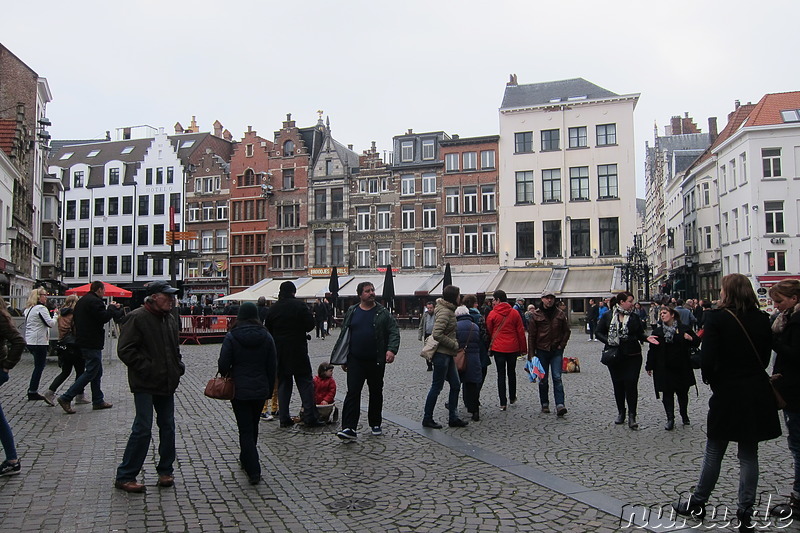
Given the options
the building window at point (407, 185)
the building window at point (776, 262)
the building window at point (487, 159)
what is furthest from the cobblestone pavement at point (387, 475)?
the building window at point (407, 185)

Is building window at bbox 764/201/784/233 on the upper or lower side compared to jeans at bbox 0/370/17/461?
upper

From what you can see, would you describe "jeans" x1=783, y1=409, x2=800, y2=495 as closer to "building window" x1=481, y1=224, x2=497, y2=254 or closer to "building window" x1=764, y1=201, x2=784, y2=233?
"building window" x1=764, y1=201, x2=784, y2=233

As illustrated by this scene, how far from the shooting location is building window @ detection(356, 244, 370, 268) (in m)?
47.4

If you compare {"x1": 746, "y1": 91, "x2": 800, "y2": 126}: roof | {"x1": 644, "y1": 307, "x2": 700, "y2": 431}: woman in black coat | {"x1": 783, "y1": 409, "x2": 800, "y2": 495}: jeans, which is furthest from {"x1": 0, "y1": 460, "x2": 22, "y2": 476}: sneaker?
{"x1": 746, "y1": 91, "x2": 800, "y2": 126}: roof

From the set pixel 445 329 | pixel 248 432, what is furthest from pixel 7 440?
pixel 445 329

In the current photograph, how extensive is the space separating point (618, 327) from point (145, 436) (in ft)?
19.4

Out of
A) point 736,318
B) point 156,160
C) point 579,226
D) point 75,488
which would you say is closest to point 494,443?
point 736,318

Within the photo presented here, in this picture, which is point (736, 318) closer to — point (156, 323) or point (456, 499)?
point (456, 499)

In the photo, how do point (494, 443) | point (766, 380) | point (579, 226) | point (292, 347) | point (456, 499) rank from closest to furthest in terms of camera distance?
1. point (766, 380)
2. point (456, 499)
3. point (494, 443)
4. point (292, 347)
5. point (579, 226)

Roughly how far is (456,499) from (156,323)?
3067mm

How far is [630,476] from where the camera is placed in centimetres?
634

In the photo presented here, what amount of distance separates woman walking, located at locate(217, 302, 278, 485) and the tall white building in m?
35.3

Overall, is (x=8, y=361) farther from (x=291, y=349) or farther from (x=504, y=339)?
(x=504, y=339)

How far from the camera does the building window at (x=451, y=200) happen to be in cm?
4522
